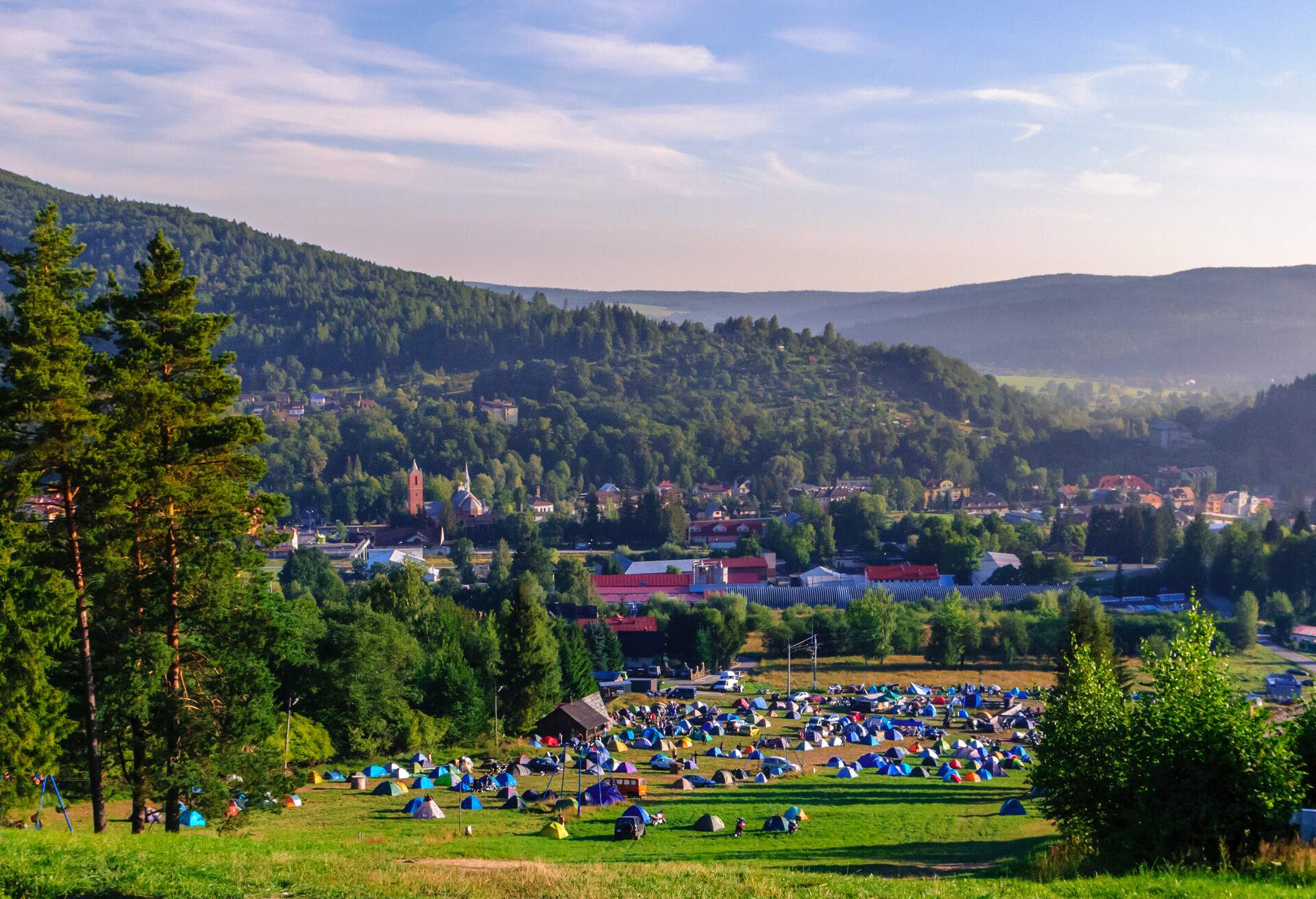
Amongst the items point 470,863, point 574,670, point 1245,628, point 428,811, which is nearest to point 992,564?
point 1245,628

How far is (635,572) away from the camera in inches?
2771

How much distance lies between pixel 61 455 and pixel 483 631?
2460cm

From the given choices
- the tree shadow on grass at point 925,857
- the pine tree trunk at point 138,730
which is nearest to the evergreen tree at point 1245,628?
the tree shadow on grass at point 925,857

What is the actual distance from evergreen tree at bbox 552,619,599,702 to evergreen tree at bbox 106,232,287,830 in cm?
2195

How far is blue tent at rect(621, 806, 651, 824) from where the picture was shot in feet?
66.2

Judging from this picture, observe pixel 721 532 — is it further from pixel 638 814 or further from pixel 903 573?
pixel 638 814

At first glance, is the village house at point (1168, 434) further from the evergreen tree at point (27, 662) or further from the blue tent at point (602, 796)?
the evergreen tree at point (27, 662)

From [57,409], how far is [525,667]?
66.9 ft

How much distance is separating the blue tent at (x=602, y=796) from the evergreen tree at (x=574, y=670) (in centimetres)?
1237

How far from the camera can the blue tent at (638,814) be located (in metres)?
20.2

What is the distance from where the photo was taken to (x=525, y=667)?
106 feet

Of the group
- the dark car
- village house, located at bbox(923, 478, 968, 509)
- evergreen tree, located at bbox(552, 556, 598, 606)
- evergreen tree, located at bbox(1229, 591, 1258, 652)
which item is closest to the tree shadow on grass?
the dark car

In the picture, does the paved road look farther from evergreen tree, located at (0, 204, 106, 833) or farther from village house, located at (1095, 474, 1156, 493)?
village house, located at (1095, 474, 1156, 493)

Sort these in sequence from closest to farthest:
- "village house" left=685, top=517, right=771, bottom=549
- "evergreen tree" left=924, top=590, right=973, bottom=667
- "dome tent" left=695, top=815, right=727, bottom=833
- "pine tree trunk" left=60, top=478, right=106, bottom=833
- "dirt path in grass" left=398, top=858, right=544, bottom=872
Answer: "dirt path in grass" left=398, top=858, right=544, bottom=872 < "pine tree trunk" left=60, top=478, right=106, bottom=833 < "dome tent" left=695, top=815, right=727, bottom=833 < "evergreen tree" left=924, top=590, right=973, bottom=667 < "village house" left=685, top=517, right=771, bottom=549
